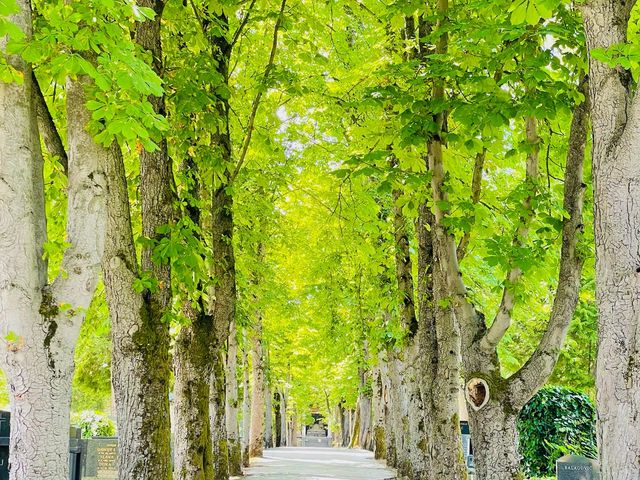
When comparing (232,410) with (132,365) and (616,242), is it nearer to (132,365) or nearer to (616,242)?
(132,365)

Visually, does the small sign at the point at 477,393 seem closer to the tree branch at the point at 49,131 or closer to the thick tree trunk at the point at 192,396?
the thick tree trunk at the point at 192,396

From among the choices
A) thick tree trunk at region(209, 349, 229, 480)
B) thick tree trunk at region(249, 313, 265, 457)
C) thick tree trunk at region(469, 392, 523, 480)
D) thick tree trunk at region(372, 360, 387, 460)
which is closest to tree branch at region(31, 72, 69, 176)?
thick tree trunk at region(469, 392, 523, 480)

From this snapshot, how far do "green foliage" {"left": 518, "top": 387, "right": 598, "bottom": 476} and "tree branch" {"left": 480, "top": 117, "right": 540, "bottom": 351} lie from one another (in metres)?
8.20

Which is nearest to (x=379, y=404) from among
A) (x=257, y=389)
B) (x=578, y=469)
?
(x=257, y=389)

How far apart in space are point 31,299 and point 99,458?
8.29 meters

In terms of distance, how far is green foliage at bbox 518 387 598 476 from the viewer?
1455cm

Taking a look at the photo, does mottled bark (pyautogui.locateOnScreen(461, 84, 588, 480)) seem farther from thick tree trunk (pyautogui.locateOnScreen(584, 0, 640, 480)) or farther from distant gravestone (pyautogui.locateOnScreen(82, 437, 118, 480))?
distant gravestone (pyautogui.locateOnScreen(82, 437, 118, 480))

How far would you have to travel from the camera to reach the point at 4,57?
197 inches

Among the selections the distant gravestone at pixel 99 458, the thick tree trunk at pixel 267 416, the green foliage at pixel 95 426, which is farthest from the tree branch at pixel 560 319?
the thick tree trunk at pixel 267 416

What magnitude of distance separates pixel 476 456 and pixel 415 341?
614cm

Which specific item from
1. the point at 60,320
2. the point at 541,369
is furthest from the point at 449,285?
Result: the point at 60,320

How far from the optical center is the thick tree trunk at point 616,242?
14.2 feet

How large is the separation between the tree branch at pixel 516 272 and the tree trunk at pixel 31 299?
163 inches

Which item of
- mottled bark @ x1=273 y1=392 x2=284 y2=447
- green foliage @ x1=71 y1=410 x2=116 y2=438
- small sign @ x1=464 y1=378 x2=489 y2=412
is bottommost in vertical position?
mottled bark @ x1=273 y1=392 x2=284 y2=447
